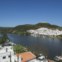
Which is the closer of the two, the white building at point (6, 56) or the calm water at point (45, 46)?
the white building at point (6, 56)

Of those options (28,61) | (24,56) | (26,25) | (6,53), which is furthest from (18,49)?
(26,25)

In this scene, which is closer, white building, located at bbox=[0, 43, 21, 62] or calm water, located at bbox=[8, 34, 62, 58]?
white building, located at bbox=[0, 43, 21, 62]

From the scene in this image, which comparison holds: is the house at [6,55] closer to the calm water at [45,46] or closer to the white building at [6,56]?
the white building at [6,56]

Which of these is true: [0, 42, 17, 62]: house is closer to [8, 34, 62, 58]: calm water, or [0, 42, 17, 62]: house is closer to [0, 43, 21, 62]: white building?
[0, 43, 21, 62]: white building

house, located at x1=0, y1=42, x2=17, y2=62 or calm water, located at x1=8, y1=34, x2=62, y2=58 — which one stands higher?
house, located at x1=0, y1=42, x2=17, y2=62

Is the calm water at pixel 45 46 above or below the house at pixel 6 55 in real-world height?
below

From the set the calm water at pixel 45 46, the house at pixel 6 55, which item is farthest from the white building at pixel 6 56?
the calm water at pixel 45 46

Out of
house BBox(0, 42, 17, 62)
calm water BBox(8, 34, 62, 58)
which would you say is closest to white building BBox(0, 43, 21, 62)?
house BBox(0, 42, 17, 62)

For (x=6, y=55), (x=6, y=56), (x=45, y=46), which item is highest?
(x=6, y=55)

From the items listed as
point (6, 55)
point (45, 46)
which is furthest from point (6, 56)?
point (45, 46)

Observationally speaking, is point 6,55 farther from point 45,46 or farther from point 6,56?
point 45,46

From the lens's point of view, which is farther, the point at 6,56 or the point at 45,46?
the point at 45,46
